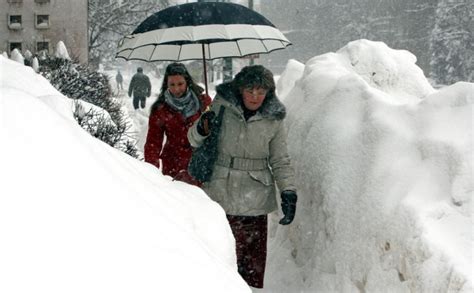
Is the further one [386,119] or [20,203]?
[386,119]

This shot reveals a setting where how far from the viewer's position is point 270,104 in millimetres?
4305

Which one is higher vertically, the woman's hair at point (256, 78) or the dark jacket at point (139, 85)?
the woman's hair at point (256, 78)

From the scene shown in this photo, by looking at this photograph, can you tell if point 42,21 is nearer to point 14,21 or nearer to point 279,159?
point 14,21

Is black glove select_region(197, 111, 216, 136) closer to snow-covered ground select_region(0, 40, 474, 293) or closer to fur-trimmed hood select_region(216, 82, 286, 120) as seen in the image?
fur-trimmed hood select_region(216, 82, 286, 120)

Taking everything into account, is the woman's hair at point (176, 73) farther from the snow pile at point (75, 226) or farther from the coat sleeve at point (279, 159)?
the snow pile at point (75, 226)

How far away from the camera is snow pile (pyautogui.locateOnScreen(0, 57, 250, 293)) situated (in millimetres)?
1424

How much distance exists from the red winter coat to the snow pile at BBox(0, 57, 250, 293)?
9.45ft

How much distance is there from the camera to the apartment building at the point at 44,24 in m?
24.2

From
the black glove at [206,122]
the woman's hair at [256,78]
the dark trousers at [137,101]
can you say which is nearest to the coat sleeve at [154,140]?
the black glove at [206,122]

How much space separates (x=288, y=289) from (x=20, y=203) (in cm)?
359

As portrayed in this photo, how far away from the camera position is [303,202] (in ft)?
16.3

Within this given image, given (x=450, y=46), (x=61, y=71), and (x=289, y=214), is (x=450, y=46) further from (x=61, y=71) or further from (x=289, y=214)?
(x=289, y=214)

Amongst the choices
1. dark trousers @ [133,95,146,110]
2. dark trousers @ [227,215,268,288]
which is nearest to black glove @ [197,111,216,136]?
dark trousers @ [227,215,268,288]

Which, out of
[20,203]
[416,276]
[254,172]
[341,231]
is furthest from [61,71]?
[20,203]
